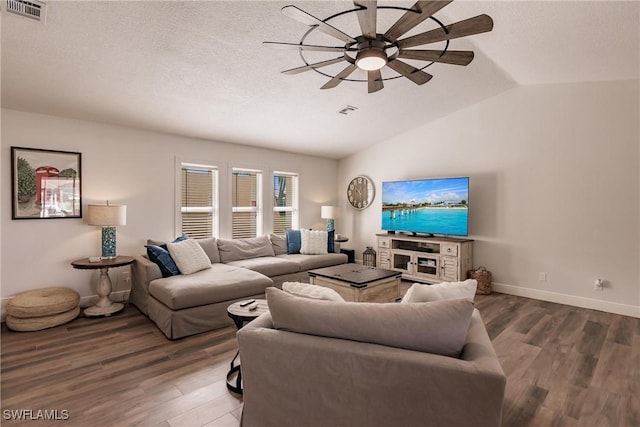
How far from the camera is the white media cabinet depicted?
4.64 metres

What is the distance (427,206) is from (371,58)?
3.54 meters

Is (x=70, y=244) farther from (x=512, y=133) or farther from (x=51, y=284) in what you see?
(x=512, y=133)

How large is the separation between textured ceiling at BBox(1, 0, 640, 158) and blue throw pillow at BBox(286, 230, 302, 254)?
1.79 m

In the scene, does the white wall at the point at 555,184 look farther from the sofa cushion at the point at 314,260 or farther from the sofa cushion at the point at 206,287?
the sofa cushion at the point at 206,287

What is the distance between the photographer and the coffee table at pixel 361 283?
126 inches

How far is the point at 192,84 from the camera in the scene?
3.30 metres

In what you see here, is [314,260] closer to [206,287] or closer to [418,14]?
[206,287]

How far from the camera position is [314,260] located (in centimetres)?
488

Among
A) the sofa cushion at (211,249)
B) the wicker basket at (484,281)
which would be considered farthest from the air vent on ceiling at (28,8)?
the wicker basket at (484,281)

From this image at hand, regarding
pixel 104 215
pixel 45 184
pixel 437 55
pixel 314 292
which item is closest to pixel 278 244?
pixel 104 215

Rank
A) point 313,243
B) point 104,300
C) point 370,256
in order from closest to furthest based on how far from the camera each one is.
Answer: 1. point 104,300
2. point 313,243
3. point 370,256

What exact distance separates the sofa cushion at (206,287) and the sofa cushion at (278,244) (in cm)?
134

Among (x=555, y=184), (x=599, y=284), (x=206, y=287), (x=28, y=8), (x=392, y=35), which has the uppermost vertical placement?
(x=28, y=8)

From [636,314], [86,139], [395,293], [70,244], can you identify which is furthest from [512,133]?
[70,244]
